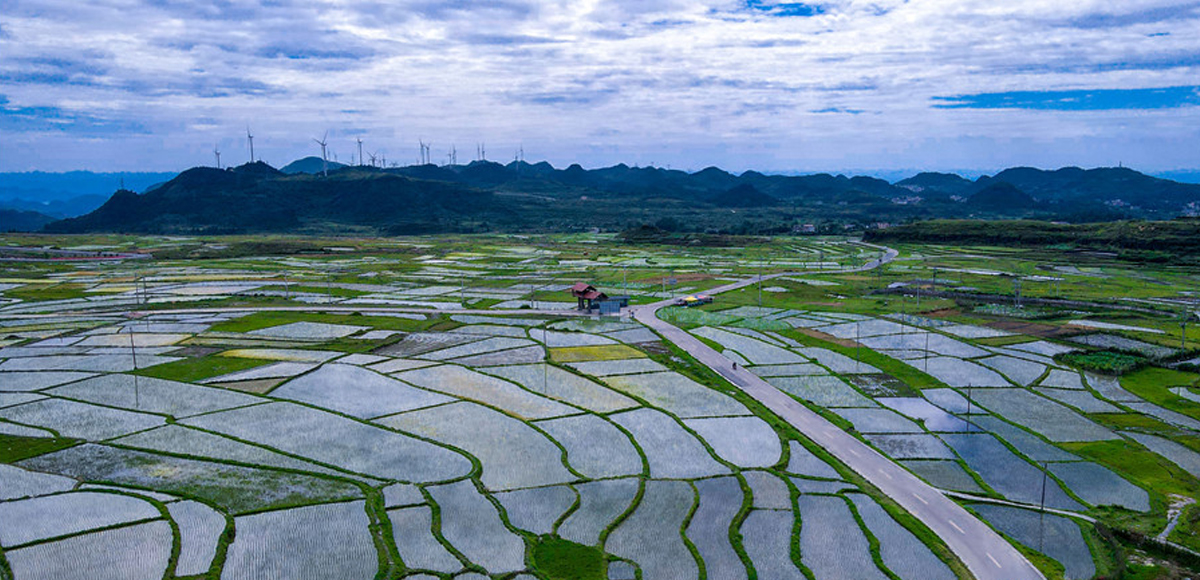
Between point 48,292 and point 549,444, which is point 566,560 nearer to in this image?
point 549,444

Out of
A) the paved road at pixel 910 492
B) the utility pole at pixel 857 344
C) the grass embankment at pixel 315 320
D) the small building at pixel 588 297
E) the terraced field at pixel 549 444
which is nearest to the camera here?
the paved road at pixel 910 492

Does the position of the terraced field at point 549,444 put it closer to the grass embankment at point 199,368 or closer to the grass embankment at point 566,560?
the grass embankment at point 566,560

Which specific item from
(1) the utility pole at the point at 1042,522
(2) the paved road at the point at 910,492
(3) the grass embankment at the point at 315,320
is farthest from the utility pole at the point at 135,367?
(1) the utility pole at the point at 1042,522

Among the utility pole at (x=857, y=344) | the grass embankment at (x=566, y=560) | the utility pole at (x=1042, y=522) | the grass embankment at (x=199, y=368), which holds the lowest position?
the utility pole at (x=1042, y=522)

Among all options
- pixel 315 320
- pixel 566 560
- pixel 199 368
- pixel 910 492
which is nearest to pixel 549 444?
pixel 566 560

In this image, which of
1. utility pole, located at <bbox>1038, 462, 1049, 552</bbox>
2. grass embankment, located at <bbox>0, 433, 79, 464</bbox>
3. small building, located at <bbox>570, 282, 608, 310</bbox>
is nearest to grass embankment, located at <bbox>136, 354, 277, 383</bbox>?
grass embankment, located at <bbox>0, 433, 79, 464</bbox>

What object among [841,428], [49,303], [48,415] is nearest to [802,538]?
[841,428]

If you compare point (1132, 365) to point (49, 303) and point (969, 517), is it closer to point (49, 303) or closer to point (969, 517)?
point (969, 517)

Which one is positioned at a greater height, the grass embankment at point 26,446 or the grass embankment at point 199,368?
the grass embankment at point 199,368
